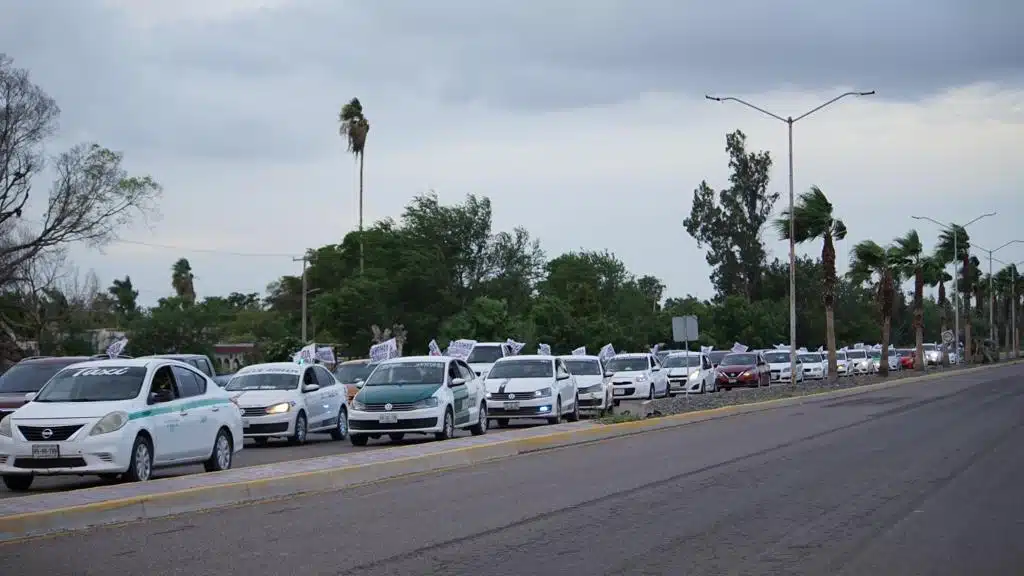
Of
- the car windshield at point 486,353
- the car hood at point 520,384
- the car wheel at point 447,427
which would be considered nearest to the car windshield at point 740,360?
the car windshield at point 486,353

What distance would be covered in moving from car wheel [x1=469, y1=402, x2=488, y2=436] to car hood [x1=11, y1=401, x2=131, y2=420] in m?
10.5

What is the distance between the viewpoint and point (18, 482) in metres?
16.0

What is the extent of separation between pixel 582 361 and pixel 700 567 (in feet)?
83.2

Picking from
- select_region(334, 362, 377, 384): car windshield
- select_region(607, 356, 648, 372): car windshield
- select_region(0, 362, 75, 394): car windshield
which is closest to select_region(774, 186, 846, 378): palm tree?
select_region(607, 356, 648, 372): car windshield

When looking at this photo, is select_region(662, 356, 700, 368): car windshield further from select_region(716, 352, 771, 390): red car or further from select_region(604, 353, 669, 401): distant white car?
select_region(604, 353, 669, 401): distant white car

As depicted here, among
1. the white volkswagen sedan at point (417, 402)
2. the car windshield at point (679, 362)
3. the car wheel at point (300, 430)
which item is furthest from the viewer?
the car windshield at point (679, 362)

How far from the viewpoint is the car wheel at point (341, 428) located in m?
27.2

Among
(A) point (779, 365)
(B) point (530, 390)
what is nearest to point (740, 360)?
(A) point (779, 365)

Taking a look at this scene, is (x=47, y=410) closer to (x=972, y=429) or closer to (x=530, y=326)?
(x=972, y=429)

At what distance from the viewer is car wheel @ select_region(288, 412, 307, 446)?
25359 mm

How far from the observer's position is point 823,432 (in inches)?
977

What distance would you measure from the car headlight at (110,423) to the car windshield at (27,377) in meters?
8.55

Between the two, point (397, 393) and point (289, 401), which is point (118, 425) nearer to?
point (397, 393)

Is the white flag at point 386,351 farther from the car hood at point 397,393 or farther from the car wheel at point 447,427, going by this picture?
the car wheel at point 447,427
